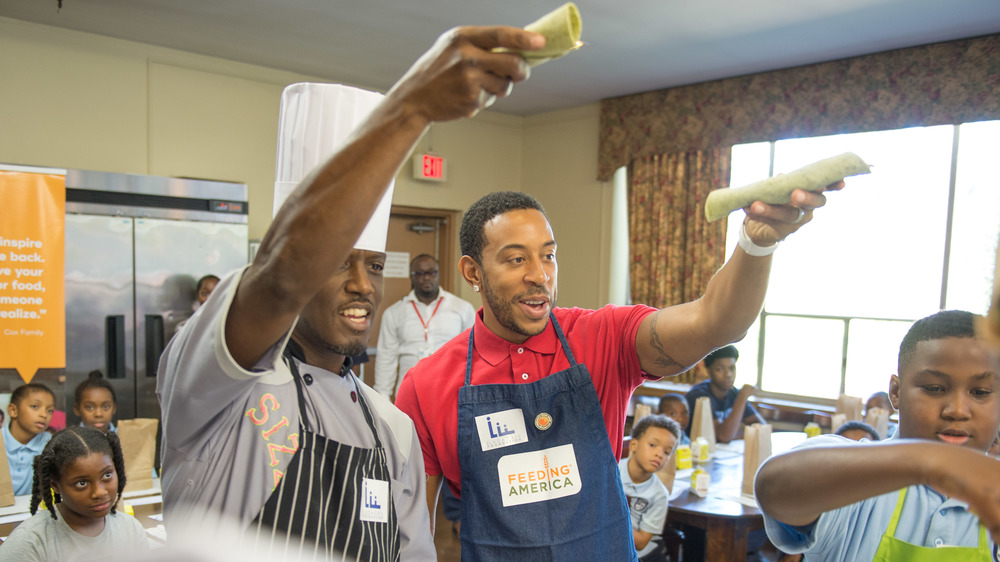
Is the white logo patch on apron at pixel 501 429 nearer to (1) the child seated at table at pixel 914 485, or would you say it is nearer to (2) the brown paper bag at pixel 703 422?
(1) the child seated at table at pixel 914 485

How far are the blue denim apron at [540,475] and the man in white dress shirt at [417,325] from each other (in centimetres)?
368

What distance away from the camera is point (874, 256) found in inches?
186

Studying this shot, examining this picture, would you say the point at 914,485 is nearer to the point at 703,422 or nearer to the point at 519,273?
the point at 519,273

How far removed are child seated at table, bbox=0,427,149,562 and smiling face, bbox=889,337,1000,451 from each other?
7.02 ft

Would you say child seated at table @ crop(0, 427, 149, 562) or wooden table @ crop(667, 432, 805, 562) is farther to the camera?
wooden table @ crop(667, 432, 805, 562)

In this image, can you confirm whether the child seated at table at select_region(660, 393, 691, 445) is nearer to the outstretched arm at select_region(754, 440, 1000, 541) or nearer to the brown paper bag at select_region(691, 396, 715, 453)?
the brown paper bag at select_region(691, 396, 715, 453)

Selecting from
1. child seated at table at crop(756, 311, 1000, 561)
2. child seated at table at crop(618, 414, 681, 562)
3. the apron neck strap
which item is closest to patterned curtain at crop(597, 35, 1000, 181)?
child seated at table at crop(618, 414, 681, 562)

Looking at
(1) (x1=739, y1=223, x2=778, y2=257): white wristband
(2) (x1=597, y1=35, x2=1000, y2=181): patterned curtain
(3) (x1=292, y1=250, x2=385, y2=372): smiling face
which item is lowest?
(3) (x1=292, y1=250, x2=385, y2=372): smiling face

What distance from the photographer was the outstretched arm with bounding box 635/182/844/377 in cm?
108

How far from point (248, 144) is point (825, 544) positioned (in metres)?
5.05

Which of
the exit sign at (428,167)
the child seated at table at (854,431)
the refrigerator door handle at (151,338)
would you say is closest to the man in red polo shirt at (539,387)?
the child seated at table at (854,431)

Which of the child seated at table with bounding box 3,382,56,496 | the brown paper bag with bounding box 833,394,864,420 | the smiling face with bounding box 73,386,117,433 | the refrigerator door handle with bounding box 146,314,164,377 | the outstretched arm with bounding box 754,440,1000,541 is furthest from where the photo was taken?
the refrigerator door handle with bounding box 146,314,164,377

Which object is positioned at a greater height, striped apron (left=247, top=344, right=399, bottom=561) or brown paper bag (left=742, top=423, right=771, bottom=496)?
striped apron (left=247, top=344, right=399, bottom=561)

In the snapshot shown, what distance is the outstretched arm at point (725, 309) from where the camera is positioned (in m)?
1.08
